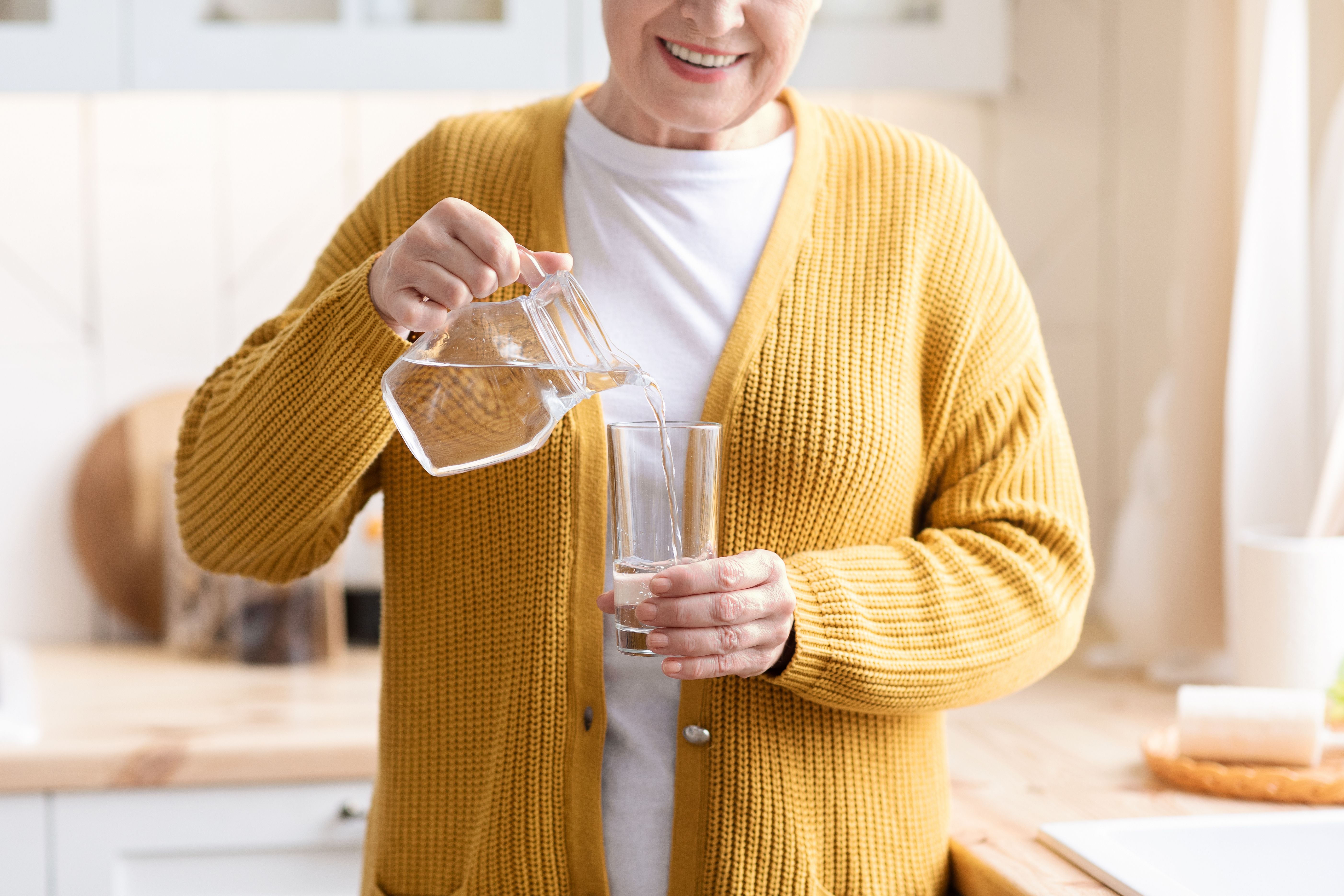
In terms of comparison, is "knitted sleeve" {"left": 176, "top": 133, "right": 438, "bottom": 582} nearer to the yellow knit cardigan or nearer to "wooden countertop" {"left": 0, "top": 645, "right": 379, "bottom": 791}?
the yellow knit cardigan

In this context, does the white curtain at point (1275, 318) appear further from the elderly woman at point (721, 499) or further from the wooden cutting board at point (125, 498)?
the wooden cutting board at point (125, 498)

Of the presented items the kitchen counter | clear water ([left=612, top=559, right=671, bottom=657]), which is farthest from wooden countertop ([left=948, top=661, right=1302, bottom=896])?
clear water ([left=612, top=559, right=671, bottom=657])

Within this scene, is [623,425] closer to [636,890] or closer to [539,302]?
[539,302]

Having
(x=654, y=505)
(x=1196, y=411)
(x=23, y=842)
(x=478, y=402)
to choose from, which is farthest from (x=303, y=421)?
(x=1196, y=411)

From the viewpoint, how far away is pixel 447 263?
0.76m

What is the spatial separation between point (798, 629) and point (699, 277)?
0.28 metres

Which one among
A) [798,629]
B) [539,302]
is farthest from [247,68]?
[798,629]

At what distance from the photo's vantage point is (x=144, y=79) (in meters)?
1.57

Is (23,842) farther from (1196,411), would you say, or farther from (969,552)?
(1196,411)

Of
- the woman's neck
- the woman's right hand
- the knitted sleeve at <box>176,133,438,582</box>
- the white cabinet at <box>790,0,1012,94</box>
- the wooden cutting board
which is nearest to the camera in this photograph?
the woman's right hand

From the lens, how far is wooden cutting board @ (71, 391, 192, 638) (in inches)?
74.2

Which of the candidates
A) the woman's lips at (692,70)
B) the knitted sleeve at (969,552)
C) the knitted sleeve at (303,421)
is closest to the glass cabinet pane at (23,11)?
the knitted sleeve at (303,421)

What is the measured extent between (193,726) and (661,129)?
92cm

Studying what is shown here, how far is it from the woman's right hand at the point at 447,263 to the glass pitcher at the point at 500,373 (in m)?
0.02
